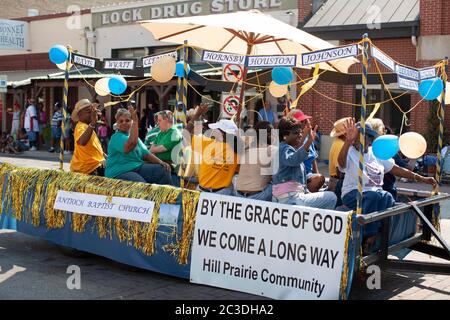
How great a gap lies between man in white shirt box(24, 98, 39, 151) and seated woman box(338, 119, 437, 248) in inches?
788

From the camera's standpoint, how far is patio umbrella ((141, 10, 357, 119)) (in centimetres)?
716

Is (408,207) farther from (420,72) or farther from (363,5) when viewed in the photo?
(363,5)

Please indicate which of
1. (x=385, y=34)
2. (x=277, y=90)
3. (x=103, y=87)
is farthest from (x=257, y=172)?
(x=385, y=34)

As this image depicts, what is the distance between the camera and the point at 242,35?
884 centimetres

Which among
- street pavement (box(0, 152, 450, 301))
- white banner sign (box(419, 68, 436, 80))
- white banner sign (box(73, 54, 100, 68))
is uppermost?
white banner sign (box(73, 54, 100, 68))

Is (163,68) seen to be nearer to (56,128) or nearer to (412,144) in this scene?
(412,144)

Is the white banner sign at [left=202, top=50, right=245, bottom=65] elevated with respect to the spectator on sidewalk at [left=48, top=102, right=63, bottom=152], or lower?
elevated

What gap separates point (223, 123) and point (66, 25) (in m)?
23.8

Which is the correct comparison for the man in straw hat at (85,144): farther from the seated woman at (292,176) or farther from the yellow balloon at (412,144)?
the yellow balloon at (412,144)

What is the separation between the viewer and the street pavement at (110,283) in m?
5.83

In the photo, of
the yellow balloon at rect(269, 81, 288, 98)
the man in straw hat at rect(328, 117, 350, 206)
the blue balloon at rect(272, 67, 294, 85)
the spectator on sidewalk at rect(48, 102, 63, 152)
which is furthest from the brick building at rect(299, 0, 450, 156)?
the man in straw hat at rect(328, 117, 350, 206)

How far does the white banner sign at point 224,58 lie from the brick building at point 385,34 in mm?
10817

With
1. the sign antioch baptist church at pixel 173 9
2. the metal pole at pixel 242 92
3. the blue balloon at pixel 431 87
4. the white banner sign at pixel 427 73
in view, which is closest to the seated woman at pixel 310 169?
the metal pole at pixel 242 92

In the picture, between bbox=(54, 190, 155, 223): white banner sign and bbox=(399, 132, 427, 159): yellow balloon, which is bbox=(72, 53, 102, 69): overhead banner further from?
bbox=(399, 132, 427, 159): yellow balloon
